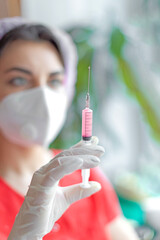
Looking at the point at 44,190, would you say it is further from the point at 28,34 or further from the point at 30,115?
the point at 28,34

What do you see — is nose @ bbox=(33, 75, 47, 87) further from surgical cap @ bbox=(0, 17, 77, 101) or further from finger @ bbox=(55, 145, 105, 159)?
finger @ bbox=(55, 145, 105, 159)

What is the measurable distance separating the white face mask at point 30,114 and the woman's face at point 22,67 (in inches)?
1.2

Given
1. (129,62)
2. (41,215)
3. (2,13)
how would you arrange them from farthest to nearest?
1. (129,62)
2. (2,13)
3. (41,215)

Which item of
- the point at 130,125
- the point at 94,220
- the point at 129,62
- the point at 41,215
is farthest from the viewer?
the point at 130,125

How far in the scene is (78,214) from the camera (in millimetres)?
1001

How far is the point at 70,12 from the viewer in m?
1.82

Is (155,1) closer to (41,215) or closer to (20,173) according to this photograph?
(20,173)

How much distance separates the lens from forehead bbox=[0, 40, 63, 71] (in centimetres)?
91

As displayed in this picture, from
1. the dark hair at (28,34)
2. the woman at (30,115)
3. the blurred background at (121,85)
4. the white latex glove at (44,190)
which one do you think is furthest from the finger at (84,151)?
the blurred background at (121,85)

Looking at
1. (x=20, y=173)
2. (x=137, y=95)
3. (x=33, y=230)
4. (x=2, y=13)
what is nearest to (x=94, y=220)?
(x=20, y=173)

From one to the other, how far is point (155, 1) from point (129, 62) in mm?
483

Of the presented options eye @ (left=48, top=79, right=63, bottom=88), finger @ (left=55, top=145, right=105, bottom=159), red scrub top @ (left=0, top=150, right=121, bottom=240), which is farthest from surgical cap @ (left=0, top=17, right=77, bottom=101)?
finger @ (left=55, top=145, right=105, bottom=159)

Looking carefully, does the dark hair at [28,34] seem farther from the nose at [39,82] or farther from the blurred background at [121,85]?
the blurred background at [121,85]

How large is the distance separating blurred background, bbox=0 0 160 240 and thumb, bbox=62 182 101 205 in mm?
877
